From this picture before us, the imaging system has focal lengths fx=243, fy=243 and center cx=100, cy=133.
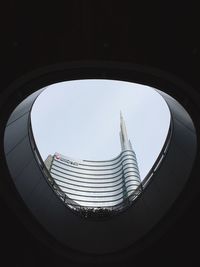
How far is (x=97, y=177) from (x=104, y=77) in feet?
331

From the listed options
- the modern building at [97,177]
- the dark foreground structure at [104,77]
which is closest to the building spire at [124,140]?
the modern building at [97,177]

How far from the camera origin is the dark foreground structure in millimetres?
5305

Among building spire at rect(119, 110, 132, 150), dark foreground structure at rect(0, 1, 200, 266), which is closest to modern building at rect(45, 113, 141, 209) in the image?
building spire at rect(119, 110, 132, 150)

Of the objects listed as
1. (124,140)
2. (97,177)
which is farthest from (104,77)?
(124,140)

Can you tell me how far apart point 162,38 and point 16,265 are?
375 inches

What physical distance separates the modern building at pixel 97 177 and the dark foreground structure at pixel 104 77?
A: 74.8 m

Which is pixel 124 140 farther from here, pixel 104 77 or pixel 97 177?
pixel 104 77

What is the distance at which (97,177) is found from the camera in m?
105

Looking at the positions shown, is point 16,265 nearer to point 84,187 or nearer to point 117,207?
point 117,207

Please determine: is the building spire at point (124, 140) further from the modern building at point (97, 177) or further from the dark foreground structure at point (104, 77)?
the dark foreground structure at point (104, 77)

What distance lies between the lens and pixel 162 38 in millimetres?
5527

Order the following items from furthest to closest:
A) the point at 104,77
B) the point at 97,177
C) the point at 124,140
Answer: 1. the point at 124,140
2. the point at 97,177
3. the point at 104,77

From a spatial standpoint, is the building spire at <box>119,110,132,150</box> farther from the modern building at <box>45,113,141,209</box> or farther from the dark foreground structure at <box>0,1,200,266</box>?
the dark foreground structure at <box>0,1,200,266</box>

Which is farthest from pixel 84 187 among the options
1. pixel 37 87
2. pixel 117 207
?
pixel 37 87
